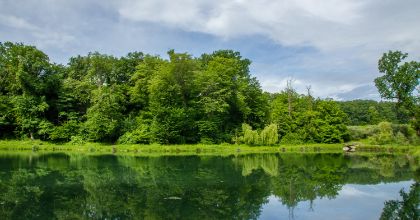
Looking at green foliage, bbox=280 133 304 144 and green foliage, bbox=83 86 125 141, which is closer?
green foliage, bbox=83 86 125 141

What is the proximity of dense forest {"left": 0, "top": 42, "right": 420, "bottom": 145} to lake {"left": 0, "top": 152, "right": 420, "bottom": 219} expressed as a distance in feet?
74.0

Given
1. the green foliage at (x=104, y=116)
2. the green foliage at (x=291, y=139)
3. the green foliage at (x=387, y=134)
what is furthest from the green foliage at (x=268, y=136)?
the green foliage at (x=104, y=116)

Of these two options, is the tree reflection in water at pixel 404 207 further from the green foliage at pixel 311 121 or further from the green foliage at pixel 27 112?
the green foliage at pixel 27 112

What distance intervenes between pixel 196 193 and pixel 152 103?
31876mm

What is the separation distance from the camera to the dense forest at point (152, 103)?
4484 centimetres

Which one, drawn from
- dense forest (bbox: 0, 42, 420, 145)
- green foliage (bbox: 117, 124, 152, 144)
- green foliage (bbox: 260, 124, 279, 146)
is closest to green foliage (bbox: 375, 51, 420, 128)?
dense forest (bbox: 0, 42, 420, 145)

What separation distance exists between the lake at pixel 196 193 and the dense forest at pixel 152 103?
74.0ft

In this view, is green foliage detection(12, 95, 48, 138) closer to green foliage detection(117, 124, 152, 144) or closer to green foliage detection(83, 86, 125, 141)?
green foliage detection(83, 86, 125, 141)

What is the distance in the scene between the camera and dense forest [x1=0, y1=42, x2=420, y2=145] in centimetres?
4484

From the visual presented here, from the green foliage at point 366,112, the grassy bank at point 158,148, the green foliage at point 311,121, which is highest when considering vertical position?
the green foliage at point 366,112

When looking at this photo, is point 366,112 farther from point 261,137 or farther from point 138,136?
point 138,136

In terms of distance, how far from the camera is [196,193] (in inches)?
575

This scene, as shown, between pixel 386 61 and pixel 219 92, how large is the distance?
24000 mm

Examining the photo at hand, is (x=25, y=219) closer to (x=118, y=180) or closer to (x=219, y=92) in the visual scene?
(x=118, y=180)
